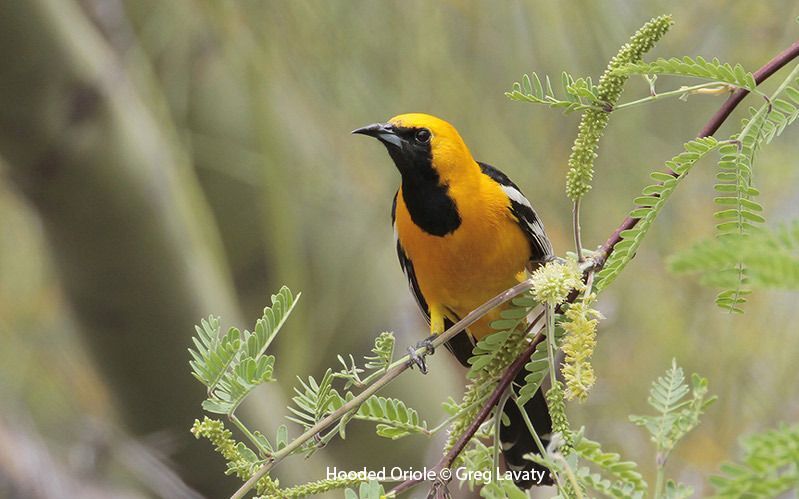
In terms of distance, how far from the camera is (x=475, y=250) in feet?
7.40

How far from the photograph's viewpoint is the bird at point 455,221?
2266 millimetres

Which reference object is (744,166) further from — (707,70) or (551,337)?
(551,337)

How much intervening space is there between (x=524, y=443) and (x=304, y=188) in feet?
5.57

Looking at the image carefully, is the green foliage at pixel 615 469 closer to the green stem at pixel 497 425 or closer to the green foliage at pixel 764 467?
the green stem at pixel 497 425

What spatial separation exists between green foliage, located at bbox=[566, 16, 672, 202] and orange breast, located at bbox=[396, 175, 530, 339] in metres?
0.95

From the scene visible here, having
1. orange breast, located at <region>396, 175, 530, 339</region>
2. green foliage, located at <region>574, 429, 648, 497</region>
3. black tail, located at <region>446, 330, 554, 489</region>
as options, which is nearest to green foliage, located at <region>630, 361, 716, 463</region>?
green foliage, located at <region>574, 429, 648, 497</region>

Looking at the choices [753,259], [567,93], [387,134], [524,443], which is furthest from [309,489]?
Result: [387,134]

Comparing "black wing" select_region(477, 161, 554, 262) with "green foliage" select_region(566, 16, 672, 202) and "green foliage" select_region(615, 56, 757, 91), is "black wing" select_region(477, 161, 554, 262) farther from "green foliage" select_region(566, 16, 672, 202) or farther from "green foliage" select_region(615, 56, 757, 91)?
"green foliage" select_region(615, 56, 757, 91)

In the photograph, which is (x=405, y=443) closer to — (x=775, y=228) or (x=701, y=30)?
(x=701, y=30)

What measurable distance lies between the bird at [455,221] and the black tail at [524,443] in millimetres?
322

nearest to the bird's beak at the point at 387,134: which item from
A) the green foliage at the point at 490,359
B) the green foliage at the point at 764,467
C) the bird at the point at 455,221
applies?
the bird at the point at 455,221

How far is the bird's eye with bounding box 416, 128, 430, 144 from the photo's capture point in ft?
7.57

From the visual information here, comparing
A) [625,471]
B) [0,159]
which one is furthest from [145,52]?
[625,471]

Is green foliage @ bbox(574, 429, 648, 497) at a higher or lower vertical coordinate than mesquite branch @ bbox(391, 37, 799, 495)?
lower
